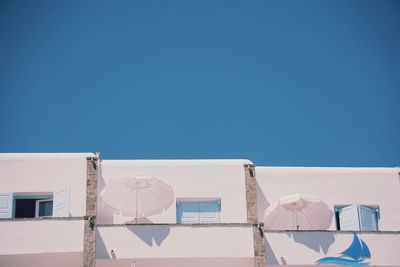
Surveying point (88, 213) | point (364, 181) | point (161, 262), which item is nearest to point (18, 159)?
point (88, 213)

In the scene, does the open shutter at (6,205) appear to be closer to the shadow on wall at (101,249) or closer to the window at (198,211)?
the shadow on wall at (101,249)

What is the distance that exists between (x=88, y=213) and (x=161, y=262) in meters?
3.89

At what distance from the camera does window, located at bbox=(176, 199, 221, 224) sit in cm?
4228

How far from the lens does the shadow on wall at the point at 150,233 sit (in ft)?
127

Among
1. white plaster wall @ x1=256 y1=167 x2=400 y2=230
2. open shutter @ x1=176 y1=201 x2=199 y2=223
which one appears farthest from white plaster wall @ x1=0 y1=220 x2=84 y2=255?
white plaster wall @ x1=256 y1=167 x2=400 y2=230

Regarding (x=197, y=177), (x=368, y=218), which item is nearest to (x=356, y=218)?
(x=368, y=218)

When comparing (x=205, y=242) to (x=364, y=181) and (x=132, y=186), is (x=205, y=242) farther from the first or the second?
(x=364, y=181)

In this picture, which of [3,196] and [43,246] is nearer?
[43,246]

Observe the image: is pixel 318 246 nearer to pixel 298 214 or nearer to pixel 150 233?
pixel 298 214

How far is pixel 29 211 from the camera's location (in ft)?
136

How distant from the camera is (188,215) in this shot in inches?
1667

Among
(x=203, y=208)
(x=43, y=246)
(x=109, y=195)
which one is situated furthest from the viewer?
(x=203, y=208)

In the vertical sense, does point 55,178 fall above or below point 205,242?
above

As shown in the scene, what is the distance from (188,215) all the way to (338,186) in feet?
24.1
